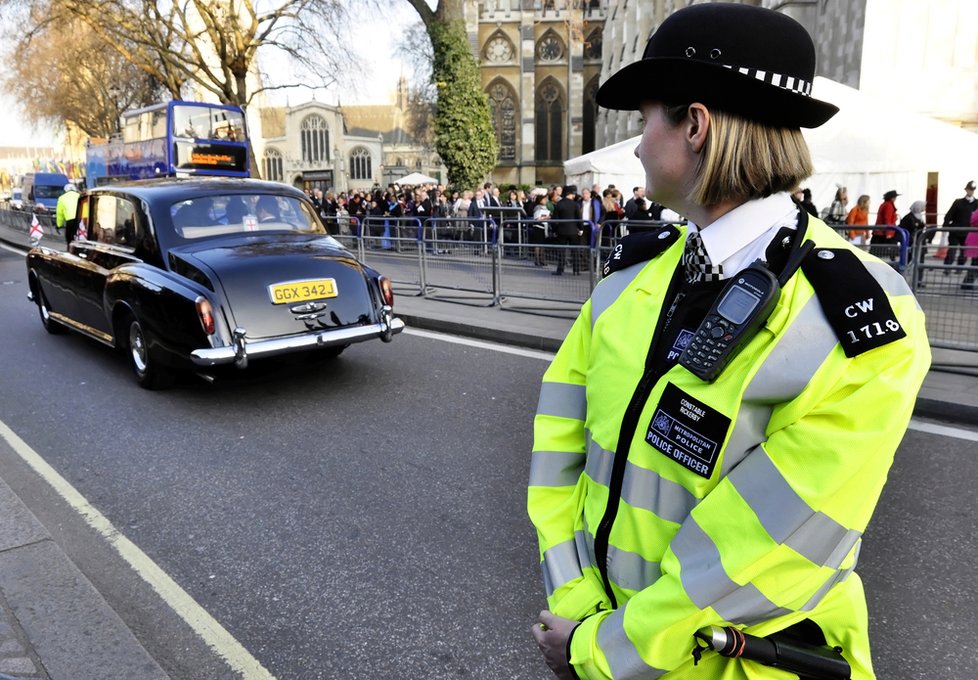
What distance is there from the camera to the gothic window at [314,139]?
88812mm

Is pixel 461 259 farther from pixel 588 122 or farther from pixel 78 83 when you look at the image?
pixel 588 122

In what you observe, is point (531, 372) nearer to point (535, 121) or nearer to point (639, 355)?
point (639, 355)

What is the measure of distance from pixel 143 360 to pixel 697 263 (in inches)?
252

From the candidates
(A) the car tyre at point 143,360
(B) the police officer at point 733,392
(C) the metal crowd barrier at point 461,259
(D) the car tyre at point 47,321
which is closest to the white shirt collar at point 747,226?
(B) the police officer at point 733,392

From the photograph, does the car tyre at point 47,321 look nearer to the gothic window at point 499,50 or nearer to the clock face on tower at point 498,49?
the gothic window at point 499,50

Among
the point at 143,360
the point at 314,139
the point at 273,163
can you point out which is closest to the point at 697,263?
the point at 143,360

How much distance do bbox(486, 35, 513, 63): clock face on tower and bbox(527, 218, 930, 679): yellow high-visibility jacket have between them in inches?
2396

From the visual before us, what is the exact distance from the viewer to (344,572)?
352 centimetres

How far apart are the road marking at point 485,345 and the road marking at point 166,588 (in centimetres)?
448

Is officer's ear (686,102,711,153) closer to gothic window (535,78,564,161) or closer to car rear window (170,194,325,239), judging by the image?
car rear window (170,194,325,239)

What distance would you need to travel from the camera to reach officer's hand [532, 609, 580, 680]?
1348mm

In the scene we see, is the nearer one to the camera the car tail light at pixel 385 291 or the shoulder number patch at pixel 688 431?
the shoulder number patch at pixel 688 431

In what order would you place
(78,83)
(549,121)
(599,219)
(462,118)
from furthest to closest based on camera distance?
(549,121), (78,83), (462,118), (599,219)

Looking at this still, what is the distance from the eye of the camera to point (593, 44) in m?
59.1
